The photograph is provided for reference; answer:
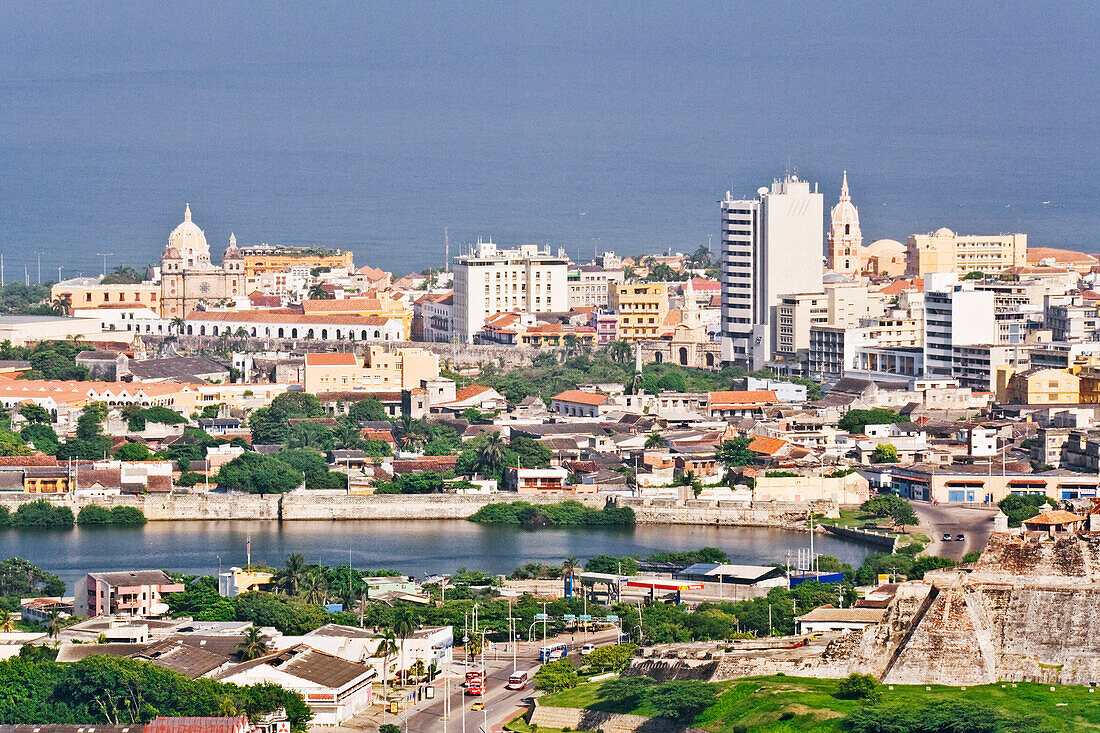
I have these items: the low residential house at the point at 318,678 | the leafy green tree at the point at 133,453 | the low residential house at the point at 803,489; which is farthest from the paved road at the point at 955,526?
the leafy green tree at the point at 133,453

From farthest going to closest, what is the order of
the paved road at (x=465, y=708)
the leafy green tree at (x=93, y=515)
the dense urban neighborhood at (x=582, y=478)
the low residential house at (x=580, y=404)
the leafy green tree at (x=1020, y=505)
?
the low residential house at (x=580, y=404) < the leafy green tree at (x=93, y=515) < the leafy green tree at (x=1020, y=505) < the paved road at (x=465, y=708) < the dense urban neighborhood at (x=582, y=478)

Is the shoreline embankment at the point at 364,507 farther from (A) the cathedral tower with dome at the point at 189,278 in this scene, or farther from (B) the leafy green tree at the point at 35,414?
(A) the cathedral tower with dome at the point at 189,278

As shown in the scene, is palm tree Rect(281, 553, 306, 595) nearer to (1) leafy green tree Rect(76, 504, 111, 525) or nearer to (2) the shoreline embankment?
(2) the shoreline embankment

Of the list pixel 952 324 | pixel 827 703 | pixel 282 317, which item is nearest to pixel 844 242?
pixel 282 317

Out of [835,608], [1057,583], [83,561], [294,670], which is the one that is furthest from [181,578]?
[1057,583]

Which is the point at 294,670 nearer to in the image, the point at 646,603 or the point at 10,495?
the point at 646,603

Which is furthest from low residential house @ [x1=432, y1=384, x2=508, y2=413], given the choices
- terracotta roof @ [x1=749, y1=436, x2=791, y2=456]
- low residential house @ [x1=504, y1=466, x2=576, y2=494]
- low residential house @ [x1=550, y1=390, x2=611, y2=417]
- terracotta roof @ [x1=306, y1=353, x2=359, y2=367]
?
low residential house @ [x1=504, y1=466, x2=576, y2=494]
